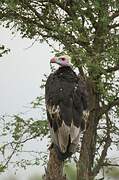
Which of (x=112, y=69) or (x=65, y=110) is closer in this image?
(x=65, y=110)

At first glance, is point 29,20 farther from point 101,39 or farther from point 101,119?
point 101,119

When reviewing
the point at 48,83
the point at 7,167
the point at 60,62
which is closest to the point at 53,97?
the point at 48,83

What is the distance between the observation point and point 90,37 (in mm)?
17609

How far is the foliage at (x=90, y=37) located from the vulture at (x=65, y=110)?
5.13m

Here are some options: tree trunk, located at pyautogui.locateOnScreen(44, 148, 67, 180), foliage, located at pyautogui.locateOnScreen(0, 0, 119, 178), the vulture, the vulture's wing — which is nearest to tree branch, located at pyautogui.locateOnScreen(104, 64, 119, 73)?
foliage, located at pyautogui.locateOnScreen(0, 0, 119, 178)

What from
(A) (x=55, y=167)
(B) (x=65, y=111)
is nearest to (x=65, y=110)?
(B) (x=65, y=111)

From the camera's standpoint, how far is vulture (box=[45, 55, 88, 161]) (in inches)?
369

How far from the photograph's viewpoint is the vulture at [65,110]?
938cm

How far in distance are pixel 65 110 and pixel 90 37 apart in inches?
319

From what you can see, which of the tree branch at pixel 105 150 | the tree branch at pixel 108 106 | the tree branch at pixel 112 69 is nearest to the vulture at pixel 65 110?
the tree branch at pixel 112 69

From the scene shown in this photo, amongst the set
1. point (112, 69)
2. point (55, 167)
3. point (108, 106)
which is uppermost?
point (112, 69)

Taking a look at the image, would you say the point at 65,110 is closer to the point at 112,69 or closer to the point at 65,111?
the point at 65,111

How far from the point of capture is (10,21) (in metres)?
17.7

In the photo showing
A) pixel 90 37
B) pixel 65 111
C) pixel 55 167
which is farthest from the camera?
pixel 90 37
